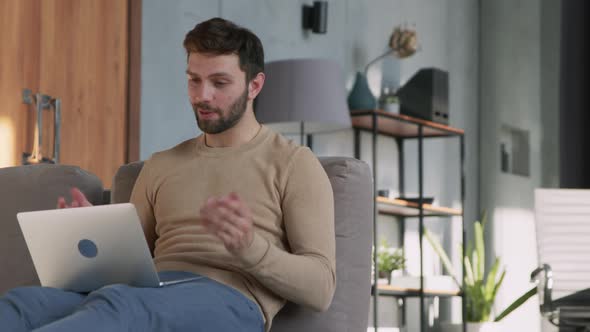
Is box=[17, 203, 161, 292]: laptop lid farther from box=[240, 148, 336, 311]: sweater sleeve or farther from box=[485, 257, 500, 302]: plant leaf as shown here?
box=[485, 257, 500, 302]: plant leaf

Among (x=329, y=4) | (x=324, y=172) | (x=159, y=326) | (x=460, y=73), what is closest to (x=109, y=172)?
(x=329, y=4)

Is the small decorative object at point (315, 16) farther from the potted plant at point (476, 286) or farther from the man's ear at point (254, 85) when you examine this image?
the man's ear at point (254, 85)

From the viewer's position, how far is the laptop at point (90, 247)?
1885 millimetres

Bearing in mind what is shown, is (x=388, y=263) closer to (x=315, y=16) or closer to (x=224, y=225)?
(x=315, y=16)

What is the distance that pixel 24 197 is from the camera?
2.53 m

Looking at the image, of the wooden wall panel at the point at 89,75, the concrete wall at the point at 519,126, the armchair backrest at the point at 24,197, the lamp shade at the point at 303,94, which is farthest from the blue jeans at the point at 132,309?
the concrete wall at the point at 519,126

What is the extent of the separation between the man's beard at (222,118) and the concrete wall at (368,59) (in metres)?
2.14

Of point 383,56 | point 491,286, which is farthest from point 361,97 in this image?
point 491,286

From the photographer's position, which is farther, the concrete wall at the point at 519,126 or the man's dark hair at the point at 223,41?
the concrete wall at the point at 519,126

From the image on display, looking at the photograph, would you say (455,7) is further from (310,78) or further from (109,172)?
(109,172)

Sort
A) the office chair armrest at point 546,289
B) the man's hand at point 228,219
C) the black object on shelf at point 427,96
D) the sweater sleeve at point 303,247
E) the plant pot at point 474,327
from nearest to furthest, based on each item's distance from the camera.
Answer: the man's hand at point 228,219, the sweater sleeve at point 303,247, the office chair armrest at point 546,289, the black object on shelf at point 427,96, the plant pot at point 474,327

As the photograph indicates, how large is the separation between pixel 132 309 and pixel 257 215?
1.46ft

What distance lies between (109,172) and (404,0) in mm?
2654

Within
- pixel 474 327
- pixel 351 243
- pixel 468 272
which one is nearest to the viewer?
pixel 351 243
